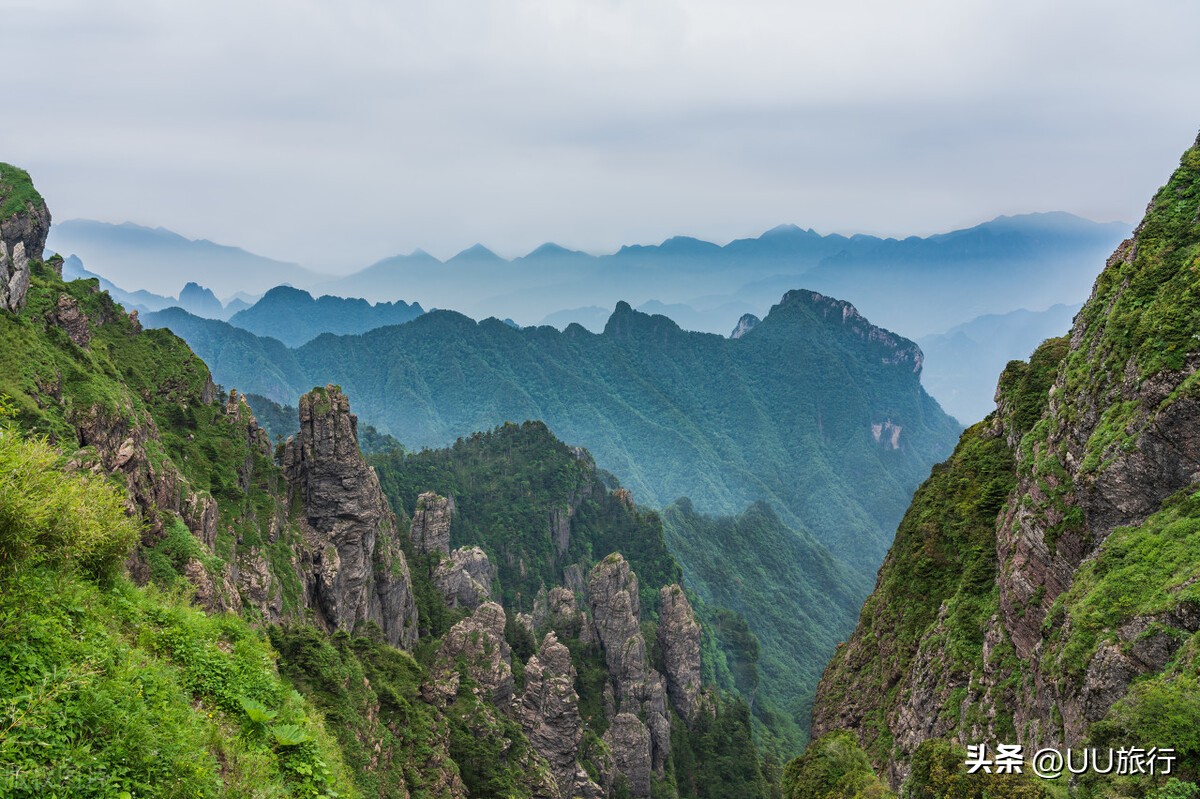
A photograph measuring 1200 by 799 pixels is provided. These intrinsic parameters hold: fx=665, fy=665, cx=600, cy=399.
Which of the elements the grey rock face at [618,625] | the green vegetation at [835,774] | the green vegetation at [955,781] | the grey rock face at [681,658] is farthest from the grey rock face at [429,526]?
the green vegetation at [955,781]

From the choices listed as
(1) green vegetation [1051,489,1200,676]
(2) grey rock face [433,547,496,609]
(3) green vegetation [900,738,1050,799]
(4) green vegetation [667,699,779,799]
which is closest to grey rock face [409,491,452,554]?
(2) grey rock face [433,547,496,609]

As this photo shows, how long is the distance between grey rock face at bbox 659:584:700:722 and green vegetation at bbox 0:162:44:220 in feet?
178

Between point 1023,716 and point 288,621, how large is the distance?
29.5 metres

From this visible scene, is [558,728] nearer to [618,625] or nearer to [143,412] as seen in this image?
[618,625]

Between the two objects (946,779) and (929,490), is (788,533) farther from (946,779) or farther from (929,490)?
(946,779)

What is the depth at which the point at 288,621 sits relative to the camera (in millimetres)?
31516

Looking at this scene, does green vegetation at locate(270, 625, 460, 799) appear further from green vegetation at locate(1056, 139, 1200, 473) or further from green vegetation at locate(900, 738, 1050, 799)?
green vegetation at locate(1056, 139, 1200, 473)

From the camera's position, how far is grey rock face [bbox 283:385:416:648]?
Result: 129 ft

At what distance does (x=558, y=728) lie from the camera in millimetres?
40188

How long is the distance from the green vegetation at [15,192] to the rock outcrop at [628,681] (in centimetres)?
4764

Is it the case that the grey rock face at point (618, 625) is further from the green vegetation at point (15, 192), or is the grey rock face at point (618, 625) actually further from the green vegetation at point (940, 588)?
the green vegetation at point (15, 192)

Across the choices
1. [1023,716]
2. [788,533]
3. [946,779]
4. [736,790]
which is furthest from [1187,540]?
[788,533]

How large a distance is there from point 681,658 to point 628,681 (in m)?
7.38

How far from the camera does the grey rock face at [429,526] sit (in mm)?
67125
